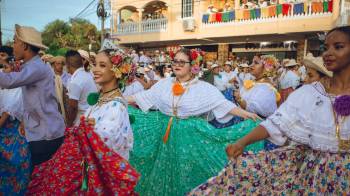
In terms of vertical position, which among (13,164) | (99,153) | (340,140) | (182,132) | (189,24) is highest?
(189,24)

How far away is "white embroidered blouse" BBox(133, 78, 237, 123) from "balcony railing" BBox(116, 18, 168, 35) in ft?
66.6

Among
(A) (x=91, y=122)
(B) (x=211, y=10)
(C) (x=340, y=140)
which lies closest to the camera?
(C) (x=340, y=140)

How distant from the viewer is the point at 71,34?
4694cm

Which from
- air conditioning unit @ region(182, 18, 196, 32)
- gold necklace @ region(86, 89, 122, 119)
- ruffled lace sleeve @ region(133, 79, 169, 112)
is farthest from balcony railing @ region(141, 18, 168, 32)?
gold necklace @ region(86, 89, 122, 119)

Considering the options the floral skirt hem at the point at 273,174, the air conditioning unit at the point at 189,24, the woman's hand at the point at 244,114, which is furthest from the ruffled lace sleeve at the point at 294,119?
the air conditioning unit at the point at 189,24

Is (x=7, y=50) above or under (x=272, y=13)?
under

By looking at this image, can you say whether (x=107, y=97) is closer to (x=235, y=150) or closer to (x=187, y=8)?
(x=235, y=150)

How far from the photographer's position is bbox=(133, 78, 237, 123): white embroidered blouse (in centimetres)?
443

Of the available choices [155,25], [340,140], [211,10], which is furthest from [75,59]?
[155,25]

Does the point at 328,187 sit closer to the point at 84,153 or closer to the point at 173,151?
the point at 84,153

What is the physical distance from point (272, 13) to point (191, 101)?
52.6 feet

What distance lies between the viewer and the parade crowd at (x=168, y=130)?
2.52 metres

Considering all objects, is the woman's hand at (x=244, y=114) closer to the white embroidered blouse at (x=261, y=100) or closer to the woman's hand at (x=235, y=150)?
the white embroidered blouse at (x=261, y=100)

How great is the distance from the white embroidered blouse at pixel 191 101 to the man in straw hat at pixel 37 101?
1343 millimetres
